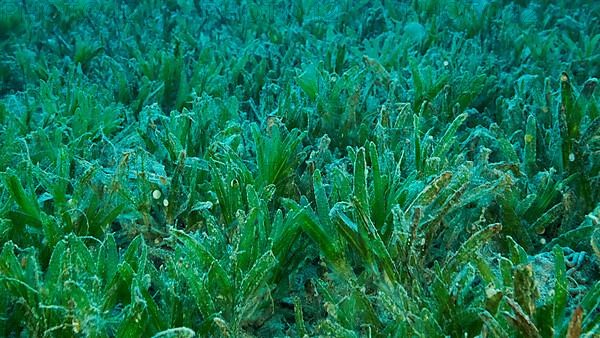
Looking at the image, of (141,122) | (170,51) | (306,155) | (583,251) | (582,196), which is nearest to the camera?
(583,251)

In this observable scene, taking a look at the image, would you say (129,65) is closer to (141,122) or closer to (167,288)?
(141,122)

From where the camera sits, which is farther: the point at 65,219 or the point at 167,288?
the point at 65,219

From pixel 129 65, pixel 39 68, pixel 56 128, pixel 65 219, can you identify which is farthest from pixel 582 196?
pixel 39 68

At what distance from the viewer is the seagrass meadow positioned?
154 centimetres

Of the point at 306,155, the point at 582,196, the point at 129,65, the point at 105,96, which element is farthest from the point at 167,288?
the point at 129,65

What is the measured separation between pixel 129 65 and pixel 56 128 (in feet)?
3.34

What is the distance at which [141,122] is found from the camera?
2609mm

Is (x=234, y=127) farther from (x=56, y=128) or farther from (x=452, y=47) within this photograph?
(x=452, y=47)

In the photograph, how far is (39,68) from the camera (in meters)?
3.30

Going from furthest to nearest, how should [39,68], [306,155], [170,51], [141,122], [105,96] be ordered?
[170,51]
[39,68]
[105,96]
[141,122]
[306,155]

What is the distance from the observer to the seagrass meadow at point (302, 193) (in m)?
1.54

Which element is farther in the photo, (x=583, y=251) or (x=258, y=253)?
(x=583, y=251)

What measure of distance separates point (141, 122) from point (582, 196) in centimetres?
154

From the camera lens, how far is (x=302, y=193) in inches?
83.6
